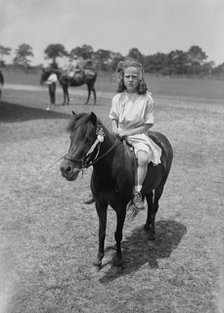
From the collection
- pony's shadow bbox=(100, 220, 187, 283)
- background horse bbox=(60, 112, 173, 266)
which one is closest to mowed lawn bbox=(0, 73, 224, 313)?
pony's shadow bbox=(100, 220, 187, 283)

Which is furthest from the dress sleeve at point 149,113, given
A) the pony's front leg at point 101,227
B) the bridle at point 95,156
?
the pony's front leg at point 101,227

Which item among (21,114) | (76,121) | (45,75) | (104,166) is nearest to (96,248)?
(104,166)

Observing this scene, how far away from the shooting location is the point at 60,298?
3.68m

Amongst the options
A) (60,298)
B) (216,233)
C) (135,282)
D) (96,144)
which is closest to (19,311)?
(60,298)

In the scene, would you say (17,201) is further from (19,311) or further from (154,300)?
(154,300)

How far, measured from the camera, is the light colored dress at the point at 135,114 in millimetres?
4035

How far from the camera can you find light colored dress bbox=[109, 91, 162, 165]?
4035 millimetres

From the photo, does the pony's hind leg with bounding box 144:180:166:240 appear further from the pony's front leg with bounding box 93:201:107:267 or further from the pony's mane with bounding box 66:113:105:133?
the pony's mane with bounding box 66:113:105:133

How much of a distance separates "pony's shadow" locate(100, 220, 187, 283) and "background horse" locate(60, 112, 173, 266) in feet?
0.66

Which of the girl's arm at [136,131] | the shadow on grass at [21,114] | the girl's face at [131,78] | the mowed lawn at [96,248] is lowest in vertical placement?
the shadow on grass at [21,114]

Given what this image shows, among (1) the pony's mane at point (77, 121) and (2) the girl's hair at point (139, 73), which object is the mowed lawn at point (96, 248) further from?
(2) the girl's hair at point (139, 73)

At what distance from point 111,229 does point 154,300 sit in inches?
66.9

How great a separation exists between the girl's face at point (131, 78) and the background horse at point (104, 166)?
614mm

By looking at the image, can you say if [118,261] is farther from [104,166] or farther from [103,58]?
[103,58]
